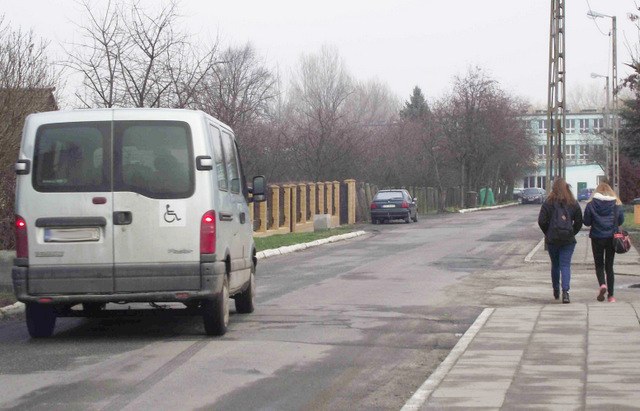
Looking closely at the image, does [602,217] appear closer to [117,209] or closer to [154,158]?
[154,158]

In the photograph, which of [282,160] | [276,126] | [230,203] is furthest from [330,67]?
[230,203]

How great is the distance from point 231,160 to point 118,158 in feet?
6.50

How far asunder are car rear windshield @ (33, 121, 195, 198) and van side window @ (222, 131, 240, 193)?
4.42 ft

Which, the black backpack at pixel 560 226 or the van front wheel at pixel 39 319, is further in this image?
the black backpack at pixel 560 226

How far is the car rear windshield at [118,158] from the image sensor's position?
31.3 feet

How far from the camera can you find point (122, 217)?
373 inches

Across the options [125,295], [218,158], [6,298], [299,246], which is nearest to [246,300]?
[218,158]

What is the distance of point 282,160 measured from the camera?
1687 inches

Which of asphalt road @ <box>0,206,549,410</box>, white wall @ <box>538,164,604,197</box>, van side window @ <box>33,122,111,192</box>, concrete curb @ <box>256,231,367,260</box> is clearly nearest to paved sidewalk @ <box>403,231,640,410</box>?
asphalt road @ <box>0,206,549,410</box>

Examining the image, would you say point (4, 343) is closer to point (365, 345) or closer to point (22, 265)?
point (22, 265)

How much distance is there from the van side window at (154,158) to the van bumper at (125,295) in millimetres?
842

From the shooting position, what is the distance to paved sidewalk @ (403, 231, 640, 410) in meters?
6.41

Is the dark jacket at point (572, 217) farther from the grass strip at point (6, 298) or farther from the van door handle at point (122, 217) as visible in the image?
the grass strip at point (6, 298)

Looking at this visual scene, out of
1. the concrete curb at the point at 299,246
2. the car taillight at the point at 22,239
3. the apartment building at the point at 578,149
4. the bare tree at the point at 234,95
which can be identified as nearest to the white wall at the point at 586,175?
the apartment building at the point at 578,149
